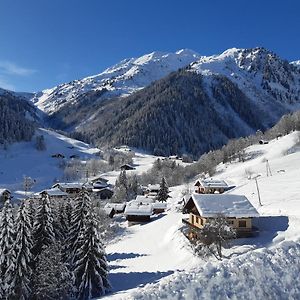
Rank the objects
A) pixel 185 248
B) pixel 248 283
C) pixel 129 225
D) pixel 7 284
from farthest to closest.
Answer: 1. pixel 129 225
2. pixel 185 248
3. pixel 7 284
4. pixel 248 283

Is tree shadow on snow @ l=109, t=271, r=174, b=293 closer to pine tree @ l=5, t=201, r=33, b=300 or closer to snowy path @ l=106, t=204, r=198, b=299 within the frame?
snowy path @ l=106, t=204, r=198, b=299

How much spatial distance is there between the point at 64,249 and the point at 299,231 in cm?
2362

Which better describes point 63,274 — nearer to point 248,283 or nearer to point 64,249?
point 64,249

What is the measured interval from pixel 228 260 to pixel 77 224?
2548 cm

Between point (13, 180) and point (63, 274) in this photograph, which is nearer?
point (63, 274)

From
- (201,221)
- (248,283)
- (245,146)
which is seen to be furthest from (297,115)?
(248,283)

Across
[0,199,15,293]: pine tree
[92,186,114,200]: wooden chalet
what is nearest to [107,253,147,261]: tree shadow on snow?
[0,199,15,293]: pine tree

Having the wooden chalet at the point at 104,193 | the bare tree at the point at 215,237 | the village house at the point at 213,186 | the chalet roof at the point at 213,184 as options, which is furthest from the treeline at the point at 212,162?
the bare tree at the point at 215,237

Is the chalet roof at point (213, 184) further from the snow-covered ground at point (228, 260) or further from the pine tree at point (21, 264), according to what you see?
the pine tree at point (21, 264)

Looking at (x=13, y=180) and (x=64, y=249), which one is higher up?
(x=13, y=180)

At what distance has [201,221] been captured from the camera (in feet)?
164

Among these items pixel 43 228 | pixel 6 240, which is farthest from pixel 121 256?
pixel 6 240

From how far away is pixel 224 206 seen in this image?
48.9 meters

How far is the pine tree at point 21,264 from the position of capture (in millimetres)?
36688
